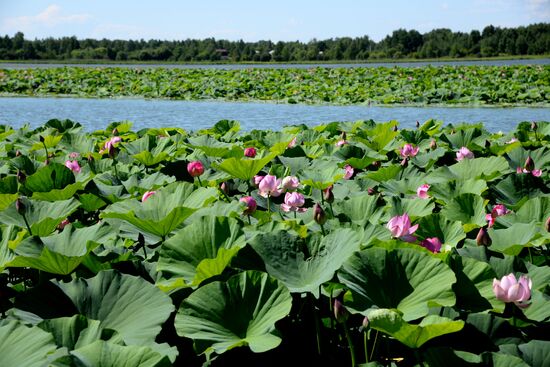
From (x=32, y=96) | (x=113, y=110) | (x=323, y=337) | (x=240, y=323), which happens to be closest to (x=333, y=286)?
(x=323, y=337)

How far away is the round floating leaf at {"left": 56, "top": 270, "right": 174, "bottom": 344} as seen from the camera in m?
1.40

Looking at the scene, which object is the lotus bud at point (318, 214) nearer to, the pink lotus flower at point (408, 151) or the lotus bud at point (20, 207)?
the lotus bud at point (20, 207)

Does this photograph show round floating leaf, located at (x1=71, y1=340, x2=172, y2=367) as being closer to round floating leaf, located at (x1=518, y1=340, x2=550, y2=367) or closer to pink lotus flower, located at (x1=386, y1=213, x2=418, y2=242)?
round floating leaf, located at (x1=518, y1=340, x2=550, y2=367)

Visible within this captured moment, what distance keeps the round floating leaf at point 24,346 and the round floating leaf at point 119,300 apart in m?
0.22

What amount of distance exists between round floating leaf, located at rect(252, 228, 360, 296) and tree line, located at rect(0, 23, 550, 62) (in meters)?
52.9

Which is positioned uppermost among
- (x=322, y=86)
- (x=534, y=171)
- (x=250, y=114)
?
(x=534, y=171)

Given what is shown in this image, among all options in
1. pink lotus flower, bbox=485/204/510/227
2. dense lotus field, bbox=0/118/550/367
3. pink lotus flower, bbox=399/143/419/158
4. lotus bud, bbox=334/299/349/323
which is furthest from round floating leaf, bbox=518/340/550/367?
pink lotus flower, bbox=399/143/419/158

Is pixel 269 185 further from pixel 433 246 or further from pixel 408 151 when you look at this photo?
pixel 408 151

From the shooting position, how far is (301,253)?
161 centimetres

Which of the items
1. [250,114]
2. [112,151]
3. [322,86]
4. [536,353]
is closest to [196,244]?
[536,353]

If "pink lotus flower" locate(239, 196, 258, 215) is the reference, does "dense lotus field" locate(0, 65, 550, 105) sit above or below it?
below

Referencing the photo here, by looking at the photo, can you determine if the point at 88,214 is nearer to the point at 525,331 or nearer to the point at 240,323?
the point at 240,323

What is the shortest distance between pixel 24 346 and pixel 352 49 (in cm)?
5566

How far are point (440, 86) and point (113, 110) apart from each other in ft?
22.0
